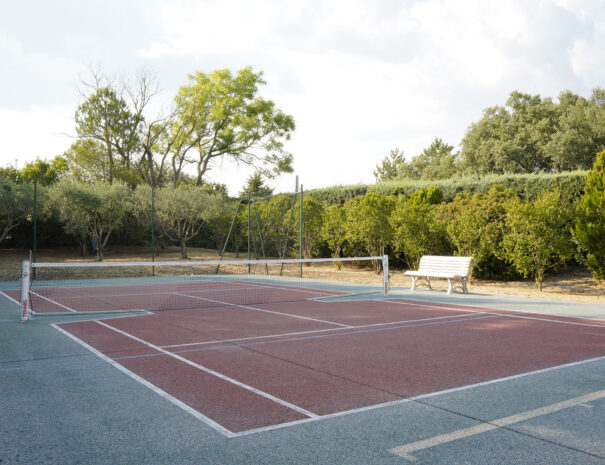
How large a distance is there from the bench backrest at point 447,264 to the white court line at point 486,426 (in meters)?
7.93

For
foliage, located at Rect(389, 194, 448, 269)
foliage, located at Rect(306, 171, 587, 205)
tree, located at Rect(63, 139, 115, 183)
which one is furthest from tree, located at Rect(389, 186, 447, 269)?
tree, located at Rect(63, 139, 115, 183)

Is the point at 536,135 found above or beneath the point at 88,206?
above

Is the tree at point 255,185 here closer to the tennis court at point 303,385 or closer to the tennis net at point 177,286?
the tennis net at point 177,286

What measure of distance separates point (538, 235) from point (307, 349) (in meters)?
9.07

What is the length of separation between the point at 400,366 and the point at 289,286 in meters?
9.03

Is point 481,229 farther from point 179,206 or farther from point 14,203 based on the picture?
point 14,203

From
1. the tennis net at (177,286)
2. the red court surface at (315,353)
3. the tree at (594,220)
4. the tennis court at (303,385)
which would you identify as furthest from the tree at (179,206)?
the tree at (594,220)

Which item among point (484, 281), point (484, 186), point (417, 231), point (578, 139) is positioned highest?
point (578, 139)

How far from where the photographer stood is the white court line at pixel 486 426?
2977 mm

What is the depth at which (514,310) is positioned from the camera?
9.00 metres

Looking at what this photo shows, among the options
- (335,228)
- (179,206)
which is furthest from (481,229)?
(179,206)

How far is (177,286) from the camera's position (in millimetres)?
13844

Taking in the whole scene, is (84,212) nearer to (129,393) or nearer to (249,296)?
(249,296)

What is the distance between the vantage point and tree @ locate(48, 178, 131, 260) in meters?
20.2
